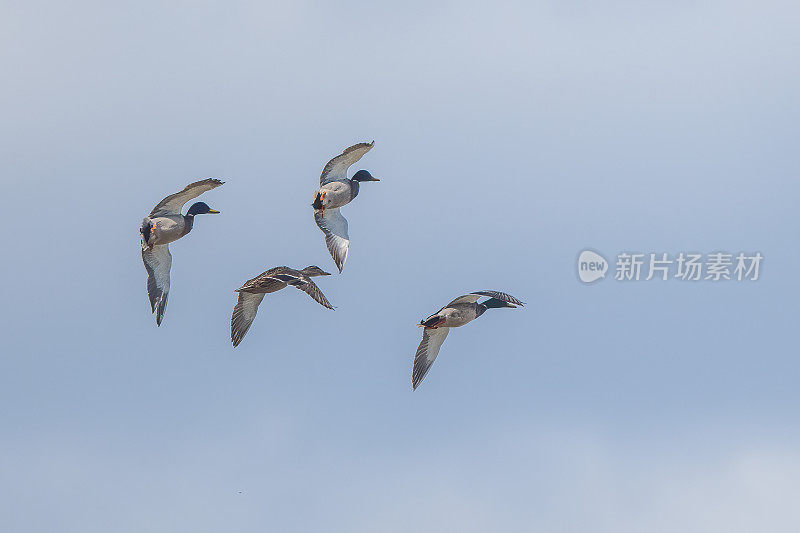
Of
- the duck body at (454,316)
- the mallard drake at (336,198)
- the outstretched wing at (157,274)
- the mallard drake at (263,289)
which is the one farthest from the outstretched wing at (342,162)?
the duck body at (454,316)

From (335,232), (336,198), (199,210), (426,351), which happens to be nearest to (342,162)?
(336,198)

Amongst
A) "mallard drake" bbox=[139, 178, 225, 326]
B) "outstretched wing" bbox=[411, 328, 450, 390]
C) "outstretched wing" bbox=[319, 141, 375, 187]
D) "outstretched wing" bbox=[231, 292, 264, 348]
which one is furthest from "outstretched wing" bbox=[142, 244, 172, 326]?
→ "outstretched wing" bbox=[411, 328, 450, 390]

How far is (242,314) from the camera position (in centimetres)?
6900

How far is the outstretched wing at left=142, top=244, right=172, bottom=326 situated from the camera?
2675 inches

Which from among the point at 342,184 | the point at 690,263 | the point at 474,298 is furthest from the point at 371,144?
the point at 690,263

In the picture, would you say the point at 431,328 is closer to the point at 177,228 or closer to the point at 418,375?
the point at 418,375

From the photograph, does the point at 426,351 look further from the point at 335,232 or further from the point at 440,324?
the point at 335,232

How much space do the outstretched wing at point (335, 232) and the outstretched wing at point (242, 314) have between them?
3203 mm

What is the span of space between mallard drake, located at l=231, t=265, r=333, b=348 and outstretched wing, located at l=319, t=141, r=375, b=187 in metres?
3.65

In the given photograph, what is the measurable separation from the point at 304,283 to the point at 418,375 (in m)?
5.11

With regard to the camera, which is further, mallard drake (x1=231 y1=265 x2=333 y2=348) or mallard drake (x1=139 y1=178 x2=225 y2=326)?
mallard drake (x1=139 y1=178 x2=225 y2=326)

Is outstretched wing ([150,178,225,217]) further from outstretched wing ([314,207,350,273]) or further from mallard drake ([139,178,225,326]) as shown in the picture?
outstretched wing ([314,207,350,273])

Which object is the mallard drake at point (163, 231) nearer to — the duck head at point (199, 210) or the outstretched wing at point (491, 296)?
the duck head at point (199, 210)

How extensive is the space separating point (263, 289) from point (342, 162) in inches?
202
